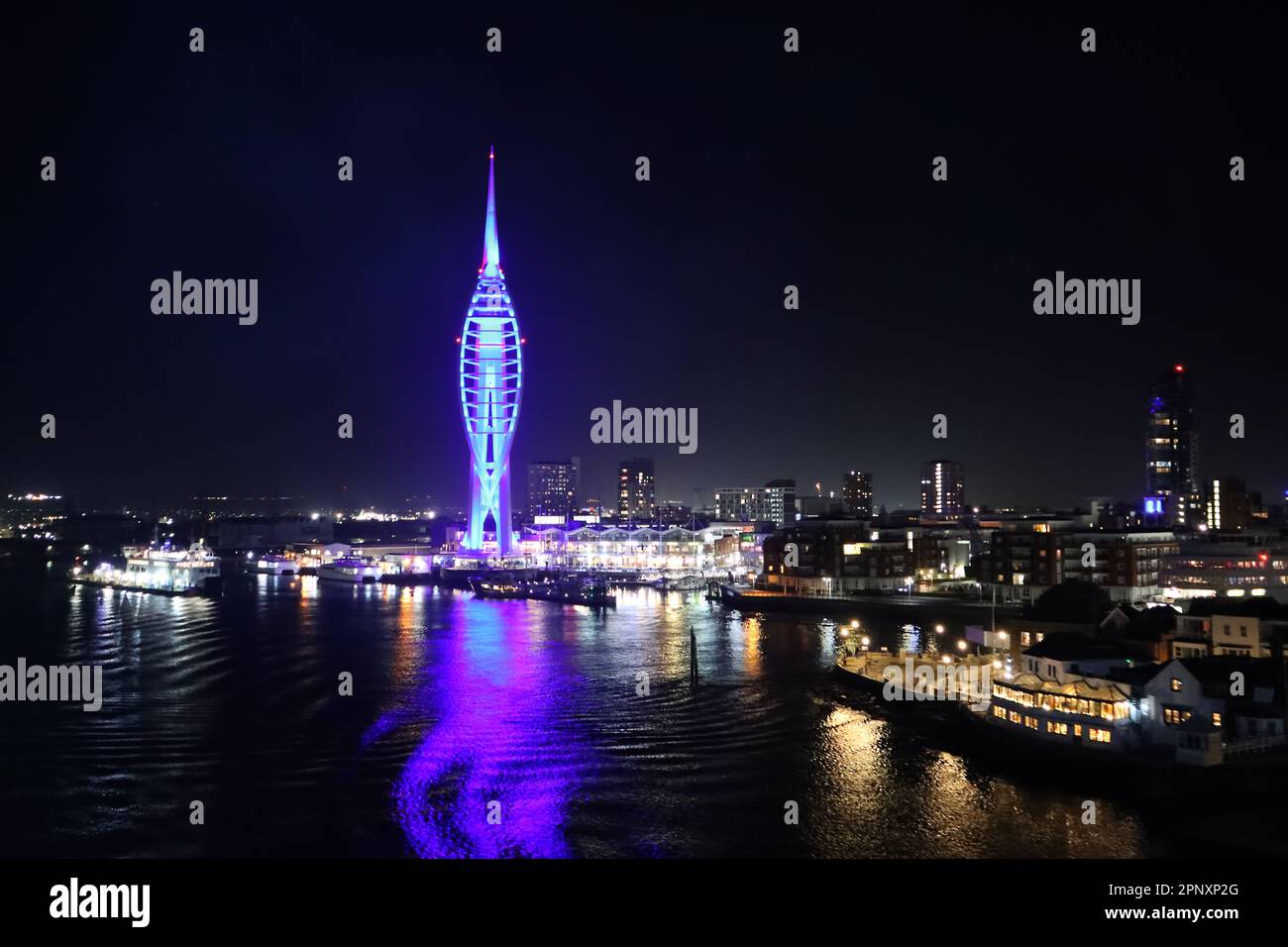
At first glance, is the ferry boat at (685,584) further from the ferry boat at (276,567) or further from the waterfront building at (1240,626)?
the waterfront building at (1240,626)

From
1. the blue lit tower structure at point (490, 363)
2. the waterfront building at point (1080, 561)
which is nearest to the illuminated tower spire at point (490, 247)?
the blue lit tower structure at point (490, 363)

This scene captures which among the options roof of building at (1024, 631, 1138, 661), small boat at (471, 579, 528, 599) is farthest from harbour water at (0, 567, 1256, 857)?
small boat at (471, 579, 528, 599)

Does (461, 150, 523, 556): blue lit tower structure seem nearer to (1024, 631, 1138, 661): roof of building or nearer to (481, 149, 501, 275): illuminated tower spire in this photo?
(481, 149, 501, 275): illuminated tower spire

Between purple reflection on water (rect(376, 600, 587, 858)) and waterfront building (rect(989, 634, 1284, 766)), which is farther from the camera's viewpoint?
waterfront building (rect(989, 634, 1284, 766))

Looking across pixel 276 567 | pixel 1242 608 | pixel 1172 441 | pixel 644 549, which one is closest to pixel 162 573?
pixel 276 567

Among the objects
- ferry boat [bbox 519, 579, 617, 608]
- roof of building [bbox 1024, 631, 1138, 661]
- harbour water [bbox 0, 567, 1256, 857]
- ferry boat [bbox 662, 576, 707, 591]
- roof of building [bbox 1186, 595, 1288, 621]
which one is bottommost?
ferry boat [bbox 662, 576, 707, 591]

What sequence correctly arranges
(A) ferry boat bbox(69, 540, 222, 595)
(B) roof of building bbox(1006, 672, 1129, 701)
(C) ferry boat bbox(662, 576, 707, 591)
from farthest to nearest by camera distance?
(C) ferry boat bbox(662, 576, 707, 591)
(A) ferry boat bbox(69, 540, 222, 595)
(B) roof of building bbox(1006, 672, 1129, 701)
